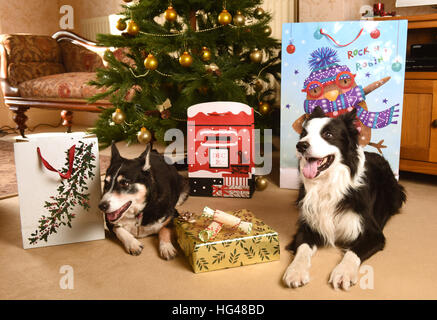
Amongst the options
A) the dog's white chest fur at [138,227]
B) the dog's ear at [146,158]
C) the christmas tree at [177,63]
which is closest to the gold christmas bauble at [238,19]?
the christmas tree at [177,63]

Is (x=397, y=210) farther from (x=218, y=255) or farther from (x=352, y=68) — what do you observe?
(x=218, y=255)

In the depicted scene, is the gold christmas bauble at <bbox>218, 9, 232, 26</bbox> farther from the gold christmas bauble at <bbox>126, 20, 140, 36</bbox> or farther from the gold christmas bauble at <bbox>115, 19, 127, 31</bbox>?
the gold christmas bauble at <bbox>115, 19, 127, 31</bbox>

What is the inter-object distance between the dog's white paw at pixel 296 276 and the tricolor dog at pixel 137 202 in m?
0.46

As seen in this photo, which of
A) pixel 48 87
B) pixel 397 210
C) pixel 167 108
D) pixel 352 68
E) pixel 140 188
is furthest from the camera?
pixel 48 87

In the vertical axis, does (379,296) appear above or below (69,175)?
below

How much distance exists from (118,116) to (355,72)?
55.4 inches

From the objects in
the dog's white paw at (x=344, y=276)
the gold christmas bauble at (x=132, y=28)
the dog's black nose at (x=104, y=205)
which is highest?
the gold christmas bauble at (x=132, y=28)

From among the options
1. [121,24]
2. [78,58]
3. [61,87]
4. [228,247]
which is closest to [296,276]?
[228,247]

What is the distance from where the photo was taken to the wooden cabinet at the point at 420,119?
2262mm

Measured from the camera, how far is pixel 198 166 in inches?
90.0

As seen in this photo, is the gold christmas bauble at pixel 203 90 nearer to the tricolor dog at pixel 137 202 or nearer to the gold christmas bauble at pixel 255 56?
the gold christmas bauble at pixel 255 56
